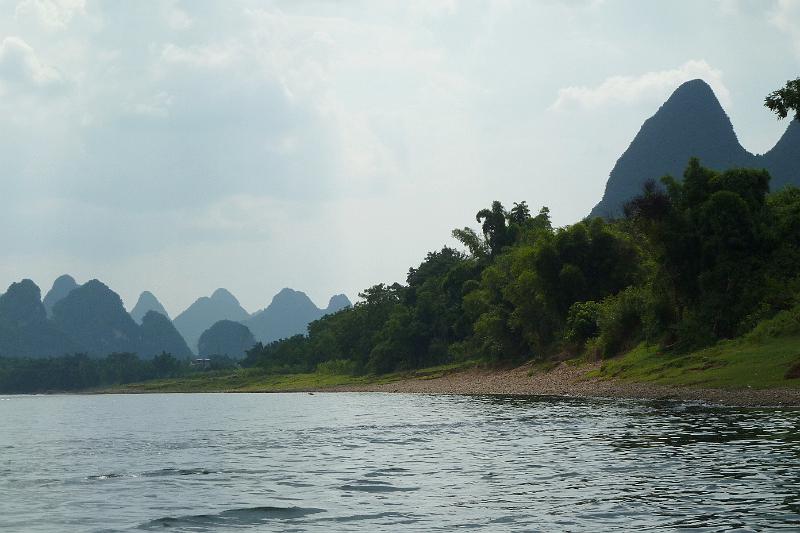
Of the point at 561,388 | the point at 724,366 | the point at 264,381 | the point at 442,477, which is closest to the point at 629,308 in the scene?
the point at 561,388

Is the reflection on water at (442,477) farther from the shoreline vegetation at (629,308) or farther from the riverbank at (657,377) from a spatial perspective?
the shoreline vegetation at (629,308)

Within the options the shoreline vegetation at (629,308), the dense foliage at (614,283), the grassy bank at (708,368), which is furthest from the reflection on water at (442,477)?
the dense foliage at (614,283)

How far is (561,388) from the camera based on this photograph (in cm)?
6178

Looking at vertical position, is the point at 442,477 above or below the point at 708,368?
below

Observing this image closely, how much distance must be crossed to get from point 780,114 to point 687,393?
15.3m

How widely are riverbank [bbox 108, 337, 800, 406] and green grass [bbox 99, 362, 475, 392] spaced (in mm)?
3751

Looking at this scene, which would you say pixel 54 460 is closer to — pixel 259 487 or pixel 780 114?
pixel 259 487

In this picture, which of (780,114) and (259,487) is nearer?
(259,487)

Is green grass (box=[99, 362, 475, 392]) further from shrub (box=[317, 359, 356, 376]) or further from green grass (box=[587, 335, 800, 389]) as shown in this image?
green grass (box=[587, 335, 800, 389])

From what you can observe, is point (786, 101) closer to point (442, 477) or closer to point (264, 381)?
point (442, 477)

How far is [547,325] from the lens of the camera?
82812mm

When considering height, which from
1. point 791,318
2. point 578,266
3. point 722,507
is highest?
point 578,266

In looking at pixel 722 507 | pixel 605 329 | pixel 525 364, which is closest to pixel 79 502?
pixel 722 507

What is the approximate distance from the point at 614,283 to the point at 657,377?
2812 centimetres
